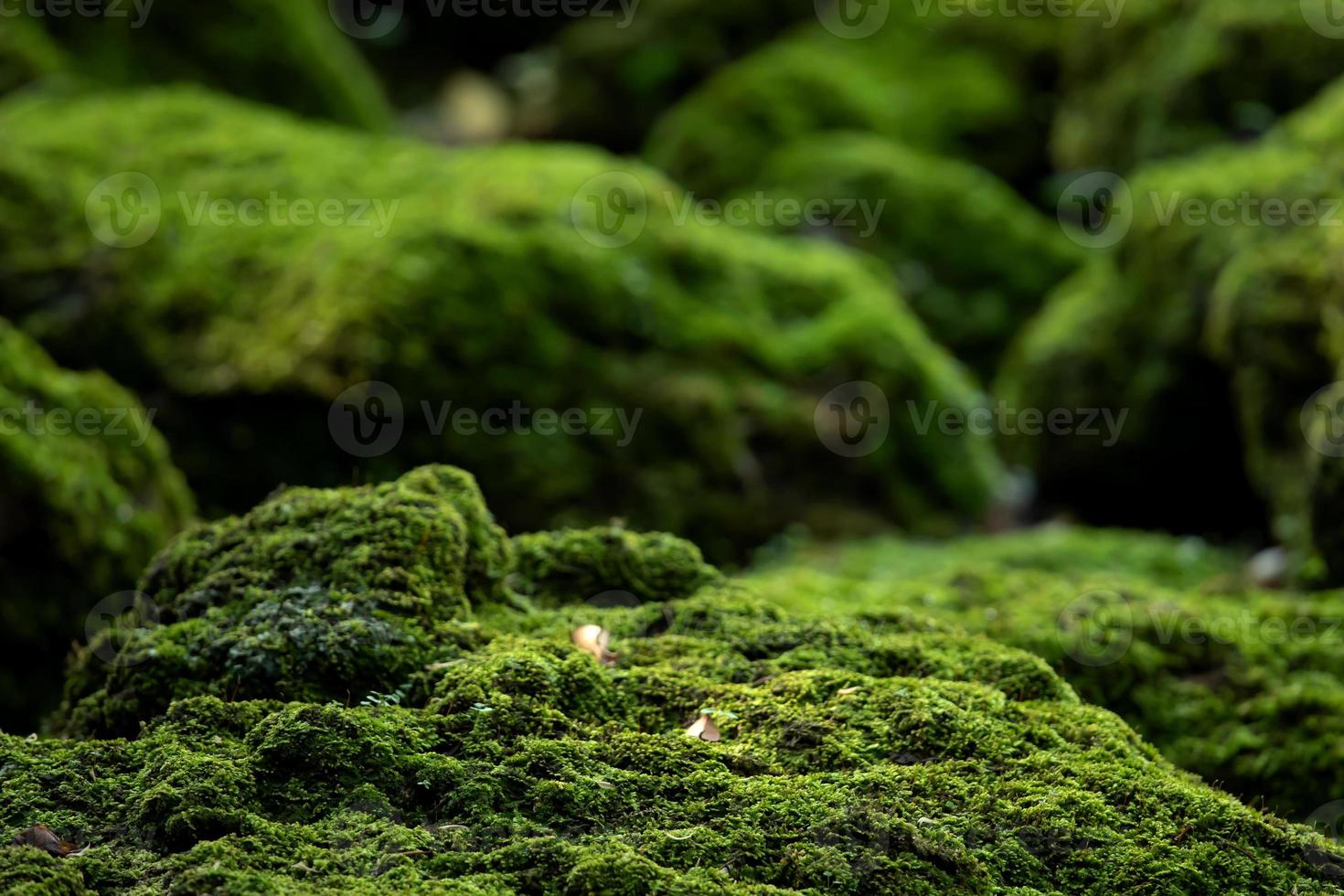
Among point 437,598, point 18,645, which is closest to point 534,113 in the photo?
point 18,645

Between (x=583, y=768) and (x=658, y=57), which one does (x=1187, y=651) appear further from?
(x=658, y=57)

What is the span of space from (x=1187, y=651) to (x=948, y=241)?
35.4ft

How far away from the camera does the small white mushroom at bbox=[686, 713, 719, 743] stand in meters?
3.17

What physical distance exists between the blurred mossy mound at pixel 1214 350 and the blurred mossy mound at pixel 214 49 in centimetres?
839

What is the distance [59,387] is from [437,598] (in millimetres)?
3518

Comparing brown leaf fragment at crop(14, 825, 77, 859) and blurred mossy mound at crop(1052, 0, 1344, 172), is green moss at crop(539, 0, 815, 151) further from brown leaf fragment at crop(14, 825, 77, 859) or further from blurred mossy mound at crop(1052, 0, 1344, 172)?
brown leaf fragment at crop(14, 825, 77, 859)

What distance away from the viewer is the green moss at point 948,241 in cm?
1495

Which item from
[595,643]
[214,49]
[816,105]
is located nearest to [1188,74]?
[816,105]

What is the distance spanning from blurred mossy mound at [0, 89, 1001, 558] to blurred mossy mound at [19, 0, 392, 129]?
190 cm

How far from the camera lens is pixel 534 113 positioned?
64.0 feet

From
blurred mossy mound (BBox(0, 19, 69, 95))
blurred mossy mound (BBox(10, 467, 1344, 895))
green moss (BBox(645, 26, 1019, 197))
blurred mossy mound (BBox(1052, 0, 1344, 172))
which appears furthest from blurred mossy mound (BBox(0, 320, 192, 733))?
green moss (BBox(645, 26, 1019, 197))

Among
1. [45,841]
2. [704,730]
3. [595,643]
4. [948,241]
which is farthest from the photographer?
[948,241]

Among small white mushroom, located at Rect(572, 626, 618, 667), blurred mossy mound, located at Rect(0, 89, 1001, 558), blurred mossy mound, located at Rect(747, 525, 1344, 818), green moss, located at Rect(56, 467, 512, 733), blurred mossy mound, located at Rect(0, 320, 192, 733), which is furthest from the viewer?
blurred mossy mound, located at Rect(0, 89, 1001, 558)

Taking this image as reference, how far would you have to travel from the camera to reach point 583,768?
290 centimetres
